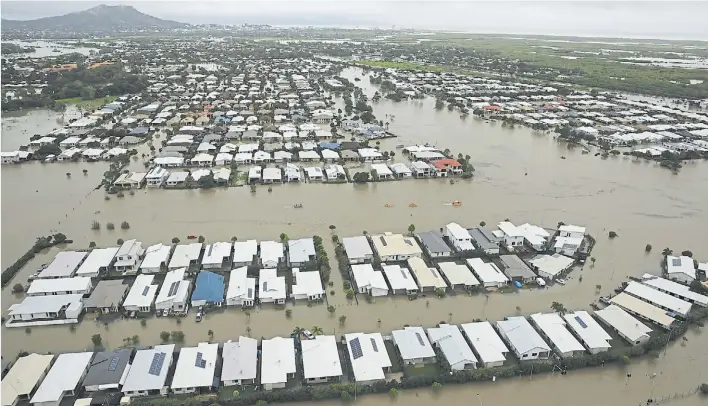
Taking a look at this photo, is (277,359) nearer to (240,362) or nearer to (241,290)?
(240,362)

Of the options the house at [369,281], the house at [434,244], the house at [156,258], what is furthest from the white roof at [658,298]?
the house at [156,258]

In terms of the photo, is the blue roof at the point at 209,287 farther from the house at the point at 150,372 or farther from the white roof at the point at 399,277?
the white roof at the point at 399,277

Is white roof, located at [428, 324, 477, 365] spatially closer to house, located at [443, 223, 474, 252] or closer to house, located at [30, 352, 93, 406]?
house, located at [443, 223, 474, 252]

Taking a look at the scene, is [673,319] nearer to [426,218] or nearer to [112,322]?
[426,218]

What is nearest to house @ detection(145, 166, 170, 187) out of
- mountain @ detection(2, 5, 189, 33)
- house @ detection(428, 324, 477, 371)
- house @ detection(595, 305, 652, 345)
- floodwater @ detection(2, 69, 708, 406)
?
floodwater @ detection(2, 69, 708, 406)

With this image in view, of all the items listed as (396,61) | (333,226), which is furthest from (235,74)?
(333,226)

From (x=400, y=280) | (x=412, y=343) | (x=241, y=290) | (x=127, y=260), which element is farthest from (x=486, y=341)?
(x=127, y=260)
